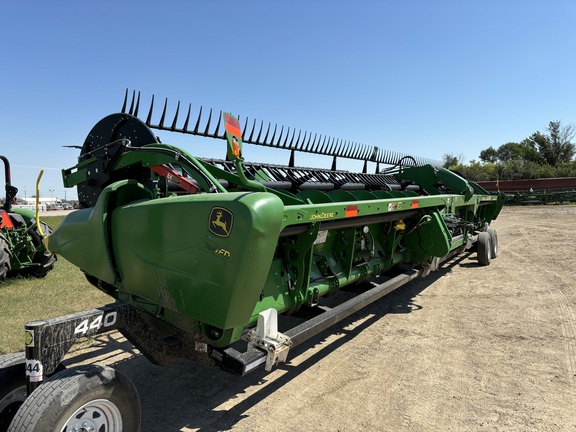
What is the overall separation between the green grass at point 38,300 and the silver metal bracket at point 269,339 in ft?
8.40

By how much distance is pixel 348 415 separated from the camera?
108 inches

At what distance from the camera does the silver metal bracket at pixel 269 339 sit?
2.41m

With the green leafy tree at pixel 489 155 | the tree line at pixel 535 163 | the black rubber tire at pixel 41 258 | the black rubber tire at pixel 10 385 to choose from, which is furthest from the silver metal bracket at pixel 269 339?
the green leafy tree at pixel 489 155

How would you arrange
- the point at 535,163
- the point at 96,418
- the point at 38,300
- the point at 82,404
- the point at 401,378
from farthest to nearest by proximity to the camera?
the point at 535,163, the point at 38,300, the point at 401,378, the point at 96,418, the point at 82,404

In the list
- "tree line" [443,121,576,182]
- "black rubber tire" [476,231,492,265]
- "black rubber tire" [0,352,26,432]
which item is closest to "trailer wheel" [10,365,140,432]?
"black rubber tire" [0,352,26,432]

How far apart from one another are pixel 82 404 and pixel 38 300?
4.08m

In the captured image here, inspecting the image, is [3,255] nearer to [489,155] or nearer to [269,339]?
[269,339]

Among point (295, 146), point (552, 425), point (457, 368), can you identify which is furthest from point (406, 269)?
point (552, 425)

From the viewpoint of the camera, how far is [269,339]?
246 centimetres

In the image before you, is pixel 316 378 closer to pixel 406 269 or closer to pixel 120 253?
pixel 120 253

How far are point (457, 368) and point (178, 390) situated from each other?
2.34 metres

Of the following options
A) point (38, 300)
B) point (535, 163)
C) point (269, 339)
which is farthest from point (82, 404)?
point (535, 163)

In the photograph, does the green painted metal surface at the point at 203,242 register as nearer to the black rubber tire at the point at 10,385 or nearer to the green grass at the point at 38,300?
the black rubber tire at the point at 10,385

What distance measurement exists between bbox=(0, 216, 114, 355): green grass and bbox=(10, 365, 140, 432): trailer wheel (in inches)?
86.8
